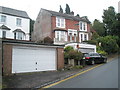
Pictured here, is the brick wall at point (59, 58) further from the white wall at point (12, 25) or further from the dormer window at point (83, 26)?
the dormer window at point (83, 26)

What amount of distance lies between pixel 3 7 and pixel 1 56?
874 inches

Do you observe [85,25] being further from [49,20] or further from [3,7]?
[3,7]

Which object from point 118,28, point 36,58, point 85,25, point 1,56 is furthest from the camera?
point 118,28

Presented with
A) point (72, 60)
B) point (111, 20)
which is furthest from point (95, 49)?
point (111, 20)

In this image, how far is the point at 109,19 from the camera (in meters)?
48.3

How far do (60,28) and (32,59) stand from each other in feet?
63.6

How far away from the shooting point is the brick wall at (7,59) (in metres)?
11.2

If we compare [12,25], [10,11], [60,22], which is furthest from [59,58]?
A: [10,11]

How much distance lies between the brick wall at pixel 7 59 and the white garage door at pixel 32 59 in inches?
17.3

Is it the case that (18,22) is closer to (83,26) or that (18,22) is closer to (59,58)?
(83,26)

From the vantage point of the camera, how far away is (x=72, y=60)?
17.1 metres

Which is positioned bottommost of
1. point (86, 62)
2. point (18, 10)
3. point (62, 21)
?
point (86, 62)

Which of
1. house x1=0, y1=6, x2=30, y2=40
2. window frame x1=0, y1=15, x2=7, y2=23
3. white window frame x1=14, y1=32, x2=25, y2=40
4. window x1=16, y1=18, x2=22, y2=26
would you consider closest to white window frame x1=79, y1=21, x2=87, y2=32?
house x1=0, y1=6, x2=30, y2=40

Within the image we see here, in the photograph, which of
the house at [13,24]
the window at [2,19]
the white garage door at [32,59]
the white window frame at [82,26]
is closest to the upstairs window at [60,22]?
the white window frame at [82,26]
